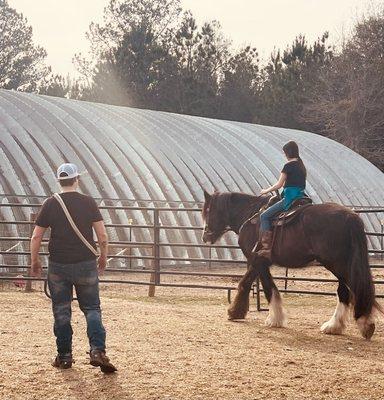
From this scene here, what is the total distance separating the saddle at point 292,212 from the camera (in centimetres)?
1040

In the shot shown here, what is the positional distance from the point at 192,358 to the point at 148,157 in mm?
16787

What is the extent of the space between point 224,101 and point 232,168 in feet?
88.7

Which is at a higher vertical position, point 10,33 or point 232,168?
point 10,33

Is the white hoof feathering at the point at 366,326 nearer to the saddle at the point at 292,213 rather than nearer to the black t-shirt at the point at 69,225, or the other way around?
the saddle at the point at 292,213

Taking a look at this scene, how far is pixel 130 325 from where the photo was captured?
10695 mm

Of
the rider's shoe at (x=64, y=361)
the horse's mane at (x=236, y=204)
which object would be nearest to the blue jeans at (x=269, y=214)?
the horse's mane at (x=236, y=204)

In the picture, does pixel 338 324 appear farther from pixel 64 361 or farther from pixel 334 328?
pixel 64 361

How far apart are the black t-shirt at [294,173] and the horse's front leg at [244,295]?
1.28 m

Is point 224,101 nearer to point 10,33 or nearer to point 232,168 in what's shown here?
point 10,33

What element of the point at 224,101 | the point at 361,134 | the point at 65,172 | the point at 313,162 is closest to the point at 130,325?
the point at 65,172

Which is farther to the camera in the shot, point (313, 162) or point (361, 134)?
point (361, 134)

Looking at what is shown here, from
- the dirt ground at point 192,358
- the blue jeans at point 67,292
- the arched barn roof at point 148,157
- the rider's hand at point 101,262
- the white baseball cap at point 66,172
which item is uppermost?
the arched barn roof at point 148,157

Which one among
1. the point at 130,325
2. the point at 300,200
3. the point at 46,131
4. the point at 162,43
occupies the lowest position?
the point at 130,325

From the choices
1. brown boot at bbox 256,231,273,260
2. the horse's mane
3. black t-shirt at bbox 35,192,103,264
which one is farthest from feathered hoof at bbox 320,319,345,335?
black t-shirt at bbox 35,192,103,264
